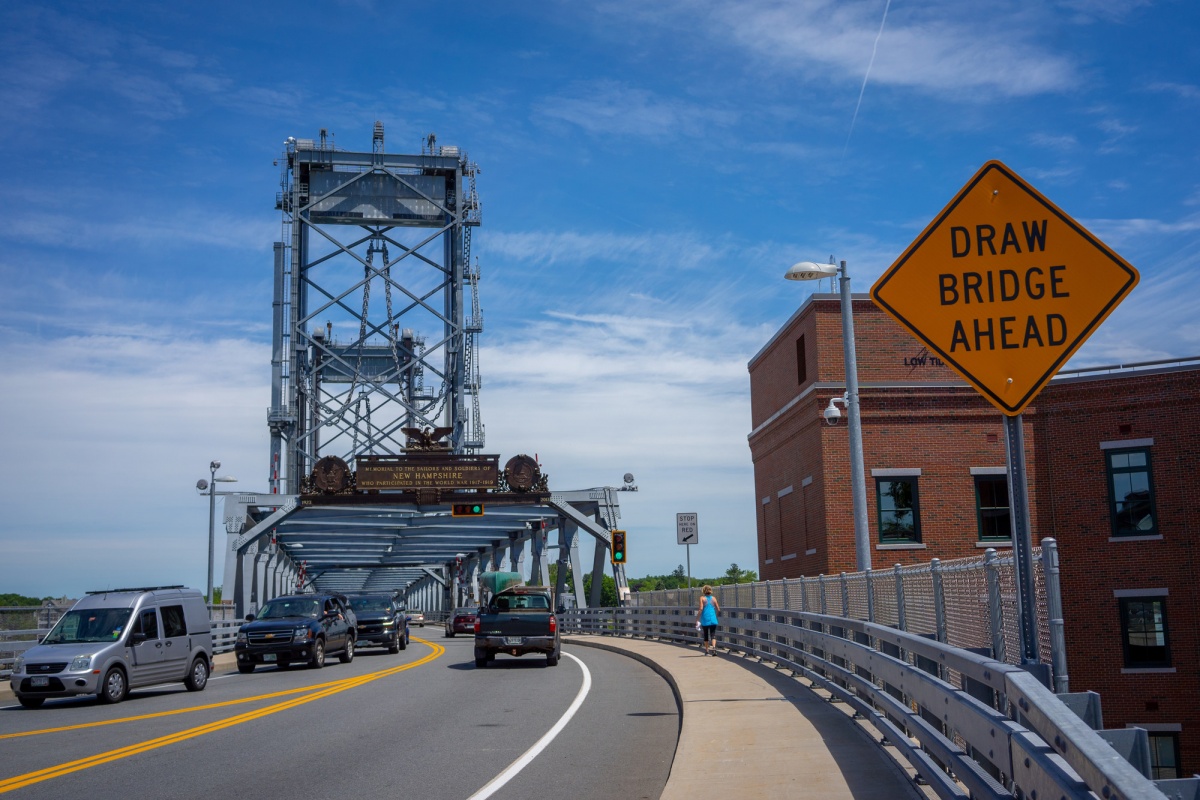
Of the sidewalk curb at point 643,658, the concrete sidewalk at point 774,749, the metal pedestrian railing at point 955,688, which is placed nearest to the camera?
the metal pedestrian railing at point 955,688

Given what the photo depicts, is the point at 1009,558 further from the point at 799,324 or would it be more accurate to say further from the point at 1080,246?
the point at 799,324

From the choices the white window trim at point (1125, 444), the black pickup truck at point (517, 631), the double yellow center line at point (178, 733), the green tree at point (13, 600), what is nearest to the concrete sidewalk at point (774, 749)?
the double yellow center line at point (178, 733)

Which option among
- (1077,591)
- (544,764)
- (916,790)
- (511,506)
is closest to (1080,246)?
(916,790)

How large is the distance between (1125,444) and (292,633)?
2278cm

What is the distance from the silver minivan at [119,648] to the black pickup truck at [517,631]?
6.81m

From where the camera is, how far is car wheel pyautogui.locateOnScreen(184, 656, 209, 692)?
22.0 m

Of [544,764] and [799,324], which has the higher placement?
[799,324]

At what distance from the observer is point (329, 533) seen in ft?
194

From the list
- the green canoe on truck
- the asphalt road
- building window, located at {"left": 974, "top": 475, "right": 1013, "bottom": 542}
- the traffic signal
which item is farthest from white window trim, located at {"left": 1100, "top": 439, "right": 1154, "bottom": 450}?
the traffic signal

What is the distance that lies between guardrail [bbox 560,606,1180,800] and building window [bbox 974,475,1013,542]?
17.4 metres

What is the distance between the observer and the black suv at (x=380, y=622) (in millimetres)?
35969

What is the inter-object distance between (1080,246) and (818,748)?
615 cm

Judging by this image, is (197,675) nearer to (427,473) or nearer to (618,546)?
(618,546)

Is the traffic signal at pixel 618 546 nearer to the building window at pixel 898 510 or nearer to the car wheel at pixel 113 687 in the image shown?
the building window at pixel 898 510
